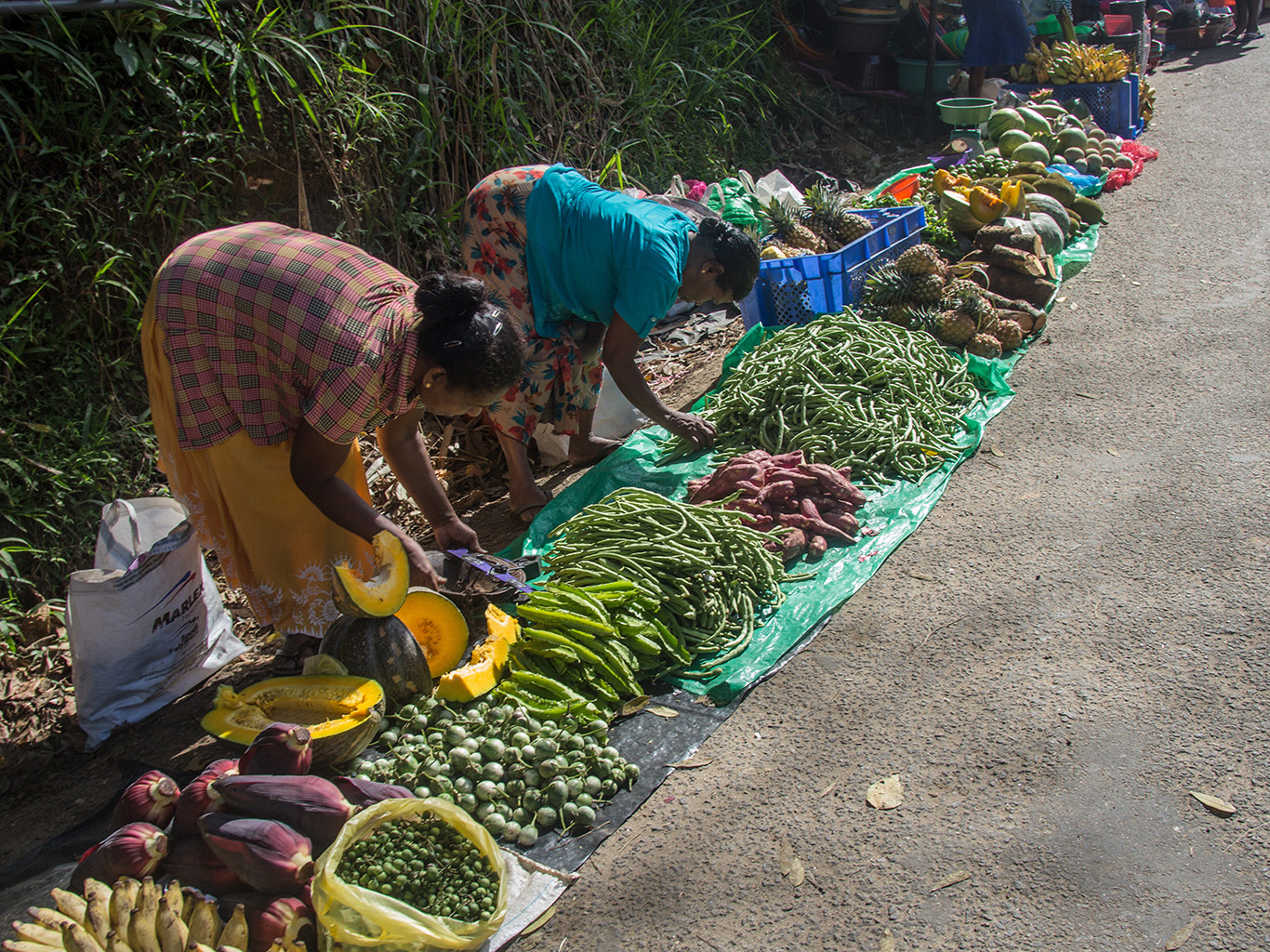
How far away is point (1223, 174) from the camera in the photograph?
27.5 feet

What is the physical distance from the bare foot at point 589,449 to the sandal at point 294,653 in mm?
1824

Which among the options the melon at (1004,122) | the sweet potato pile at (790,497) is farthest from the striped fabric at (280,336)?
Answer: the melon at (1004,122)

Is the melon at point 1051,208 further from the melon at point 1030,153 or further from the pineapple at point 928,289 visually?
the pineapple at point 928,289

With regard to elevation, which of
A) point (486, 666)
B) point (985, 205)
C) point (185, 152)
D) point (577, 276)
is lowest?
point (486, 666)

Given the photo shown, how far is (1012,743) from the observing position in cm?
288

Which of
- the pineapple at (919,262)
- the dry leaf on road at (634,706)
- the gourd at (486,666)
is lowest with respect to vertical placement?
the dry leaf on road at (634,706)

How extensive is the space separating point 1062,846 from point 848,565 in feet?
5.03

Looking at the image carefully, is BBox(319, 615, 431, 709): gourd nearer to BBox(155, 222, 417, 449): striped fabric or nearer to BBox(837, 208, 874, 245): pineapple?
BBox(155, 222, 417, 449): striped fabric

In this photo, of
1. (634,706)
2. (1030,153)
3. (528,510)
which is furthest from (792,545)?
(1030,153)

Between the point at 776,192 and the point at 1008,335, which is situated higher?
the point at 776,192

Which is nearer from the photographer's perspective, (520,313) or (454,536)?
(454,536)

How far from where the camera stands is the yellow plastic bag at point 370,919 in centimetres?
212

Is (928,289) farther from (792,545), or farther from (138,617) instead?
(138,617)

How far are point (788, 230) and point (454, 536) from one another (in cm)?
375
